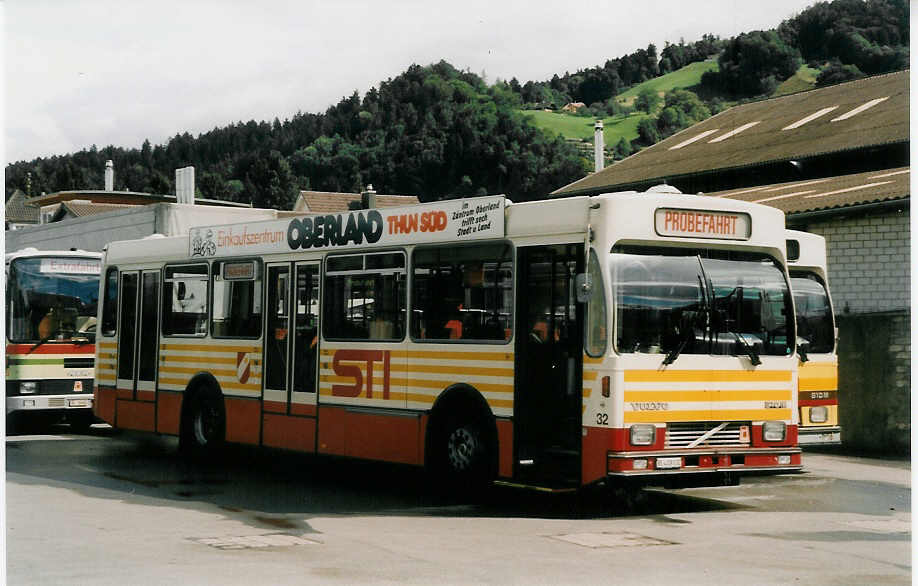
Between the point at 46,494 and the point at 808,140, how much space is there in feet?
81.2

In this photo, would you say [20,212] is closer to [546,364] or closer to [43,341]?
[43,341]

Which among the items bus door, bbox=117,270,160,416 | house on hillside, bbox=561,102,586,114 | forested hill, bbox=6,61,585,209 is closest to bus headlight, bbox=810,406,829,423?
bus door, bbox=117,270,160,416

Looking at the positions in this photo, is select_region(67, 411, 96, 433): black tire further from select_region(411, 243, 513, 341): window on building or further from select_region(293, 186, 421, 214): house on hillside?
select_region(293, 186, 421, 214): house on hillside

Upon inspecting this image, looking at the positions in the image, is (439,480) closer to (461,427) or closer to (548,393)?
(461,427)

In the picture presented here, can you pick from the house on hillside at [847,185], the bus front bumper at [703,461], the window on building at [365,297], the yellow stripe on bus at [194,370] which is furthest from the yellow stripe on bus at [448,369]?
the house on hillside at [847,185]

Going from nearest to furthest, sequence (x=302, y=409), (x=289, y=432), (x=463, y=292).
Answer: (x=463, y=292), (x=302, y=409), (x=289, y=432)

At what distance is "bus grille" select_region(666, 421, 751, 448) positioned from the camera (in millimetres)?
11609

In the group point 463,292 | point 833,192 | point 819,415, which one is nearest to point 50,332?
point 463,292

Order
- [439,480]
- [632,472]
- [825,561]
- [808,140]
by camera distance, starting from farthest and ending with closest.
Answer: [808,140]
[439,480]
[632,472]
[825,561]

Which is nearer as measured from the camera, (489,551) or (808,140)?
(489,551)

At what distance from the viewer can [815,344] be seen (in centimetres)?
1725

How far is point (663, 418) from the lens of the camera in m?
11.5

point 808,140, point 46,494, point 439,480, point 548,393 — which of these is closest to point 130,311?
point 46,494

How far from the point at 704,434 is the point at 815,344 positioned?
6.03 meters
